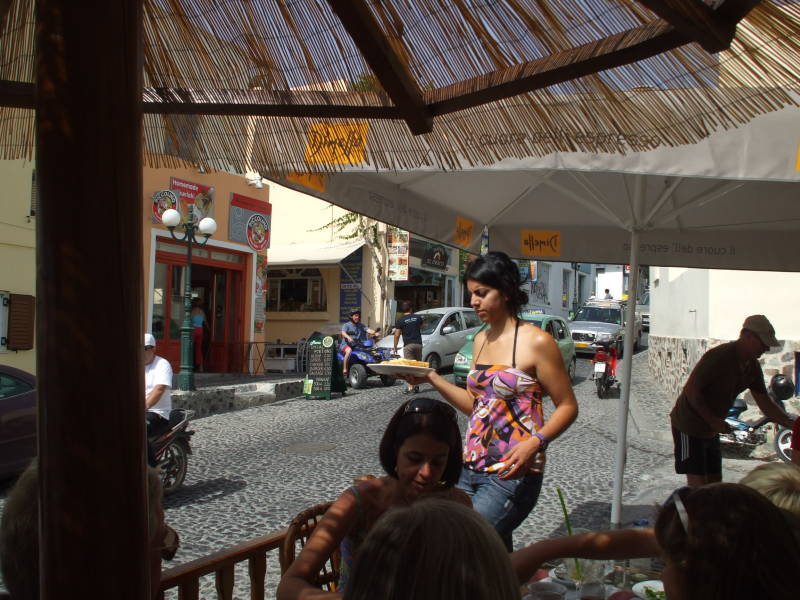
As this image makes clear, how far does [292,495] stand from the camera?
6.57 m

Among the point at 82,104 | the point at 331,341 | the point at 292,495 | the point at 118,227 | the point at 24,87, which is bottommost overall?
the point at 292,495

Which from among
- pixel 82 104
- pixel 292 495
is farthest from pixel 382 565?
pixel 292 495

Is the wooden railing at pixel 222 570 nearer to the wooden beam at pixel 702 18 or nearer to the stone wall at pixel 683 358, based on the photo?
the wooden beam at pixel 702 18

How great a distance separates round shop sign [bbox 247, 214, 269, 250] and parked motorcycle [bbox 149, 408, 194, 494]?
42.7ft

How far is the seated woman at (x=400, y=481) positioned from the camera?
7.00ft

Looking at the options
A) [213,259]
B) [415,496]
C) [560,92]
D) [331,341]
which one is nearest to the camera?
[415,496]

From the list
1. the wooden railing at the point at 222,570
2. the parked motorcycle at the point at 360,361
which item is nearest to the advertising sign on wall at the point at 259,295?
the parked motorcycle at the point at 360,361

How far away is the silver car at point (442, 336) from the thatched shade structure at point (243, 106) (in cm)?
1322

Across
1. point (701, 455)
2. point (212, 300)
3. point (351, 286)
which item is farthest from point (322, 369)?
point (351, 286)

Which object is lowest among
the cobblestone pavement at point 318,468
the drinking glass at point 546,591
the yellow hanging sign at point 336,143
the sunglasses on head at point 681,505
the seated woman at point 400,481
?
the cobblestone pavement at point 318,468

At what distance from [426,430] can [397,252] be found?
21.8 m

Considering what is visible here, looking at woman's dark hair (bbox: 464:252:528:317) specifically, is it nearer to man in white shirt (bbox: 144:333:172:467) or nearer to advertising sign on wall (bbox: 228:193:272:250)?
man in white shirt (bbox: 144:333:172:467)

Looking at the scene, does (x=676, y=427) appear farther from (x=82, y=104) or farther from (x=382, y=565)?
(x=82, y=104)

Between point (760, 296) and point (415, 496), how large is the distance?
27.2ft
